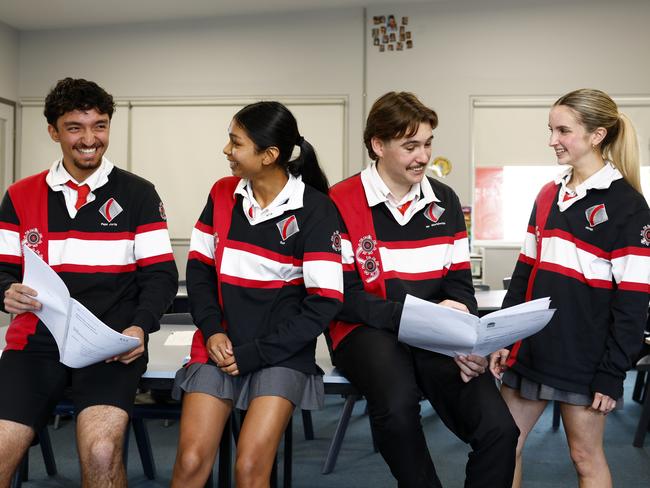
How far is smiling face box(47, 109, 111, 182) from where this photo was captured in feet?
7.11

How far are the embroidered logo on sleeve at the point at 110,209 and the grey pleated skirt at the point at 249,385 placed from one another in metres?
0.55

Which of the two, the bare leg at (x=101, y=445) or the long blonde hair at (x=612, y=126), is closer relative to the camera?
the bare leg at (x=101, y=445)

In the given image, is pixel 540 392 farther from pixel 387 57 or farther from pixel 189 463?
pixel 387 57

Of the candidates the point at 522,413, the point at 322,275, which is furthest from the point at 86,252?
the point at 522,413

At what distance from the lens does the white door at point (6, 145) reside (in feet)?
22.1

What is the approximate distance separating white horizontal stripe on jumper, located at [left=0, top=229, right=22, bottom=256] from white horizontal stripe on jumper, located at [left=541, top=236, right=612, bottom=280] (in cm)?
160

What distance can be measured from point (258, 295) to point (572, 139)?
1.02m

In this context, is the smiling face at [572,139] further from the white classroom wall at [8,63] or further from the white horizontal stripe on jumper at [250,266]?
the white classroom wall at [8,63]

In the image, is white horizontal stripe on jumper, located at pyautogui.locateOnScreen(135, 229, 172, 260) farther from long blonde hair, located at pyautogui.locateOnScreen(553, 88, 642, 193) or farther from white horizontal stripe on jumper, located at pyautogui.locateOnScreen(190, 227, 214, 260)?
long blonde hair, located at pyautogui.locateOnScreen(553, 88, 642, 193)

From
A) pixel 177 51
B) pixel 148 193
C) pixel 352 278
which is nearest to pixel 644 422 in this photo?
pixel 352 278

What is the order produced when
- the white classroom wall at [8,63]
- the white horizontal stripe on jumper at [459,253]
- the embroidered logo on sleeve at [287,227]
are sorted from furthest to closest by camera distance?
the white classroom wall at [8,63] → the white horizontal stripe on jumper at [459,253] → the embroidered logo on sleeve at [287,227]

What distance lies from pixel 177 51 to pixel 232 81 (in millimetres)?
620

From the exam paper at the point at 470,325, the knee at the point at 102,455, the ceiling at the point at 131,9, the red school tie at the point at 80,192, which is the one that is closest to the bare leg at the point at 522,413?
the exam paper at the point at 470,325

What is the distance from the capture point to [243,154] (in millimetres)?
2096
